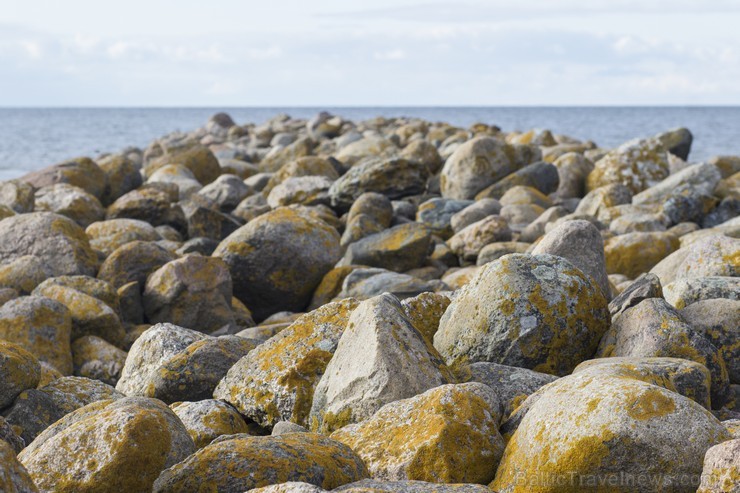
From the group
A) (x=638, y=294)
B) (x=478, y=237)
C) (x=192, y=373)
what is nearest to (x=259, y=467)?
(x=192, y=373)

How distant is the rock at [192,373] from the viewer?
633 cm

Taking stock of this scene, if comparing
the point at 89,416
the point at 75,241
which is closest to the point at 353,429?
the point at 89,416

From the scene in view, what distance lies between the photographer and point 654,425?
4105 millimetres

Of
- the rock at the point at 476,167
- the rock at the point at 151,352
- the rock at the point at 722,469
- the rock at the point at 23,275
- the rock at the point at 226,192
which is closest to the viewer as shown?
the rock at the point at 722,469

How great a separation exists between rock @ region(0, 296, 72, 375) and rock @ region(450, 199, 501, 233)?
20.4 ft

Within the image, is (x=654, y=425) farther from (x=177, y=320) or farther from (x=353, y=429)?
(x=177, y=320)

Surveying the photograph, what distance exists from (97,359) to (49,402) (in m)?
2.46

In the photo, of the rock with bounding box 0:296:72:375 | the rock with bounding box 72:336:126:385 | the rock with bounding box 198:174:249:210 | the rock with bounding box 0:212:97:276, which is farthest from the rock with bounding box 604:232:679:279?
the rock with bounding box 198:174:249:210

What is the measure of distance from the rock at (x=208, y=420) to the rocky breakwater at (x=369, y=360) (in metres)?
Answer: 0.01

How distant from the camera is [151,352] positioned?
7023mm

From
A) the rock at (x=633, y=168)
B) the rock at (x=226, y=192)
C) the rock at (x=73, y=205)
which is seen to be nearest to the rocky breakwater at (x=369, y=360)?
the rock at (x=73, y=205)

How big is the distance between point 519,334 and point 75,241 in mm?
6756

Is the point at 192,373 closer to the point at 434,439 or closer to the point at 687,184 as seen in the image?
the point at 434,439

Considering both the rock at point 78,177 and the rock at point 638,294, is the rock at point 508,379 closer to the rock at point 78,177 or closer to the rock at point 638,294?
the rock at point 638,294
